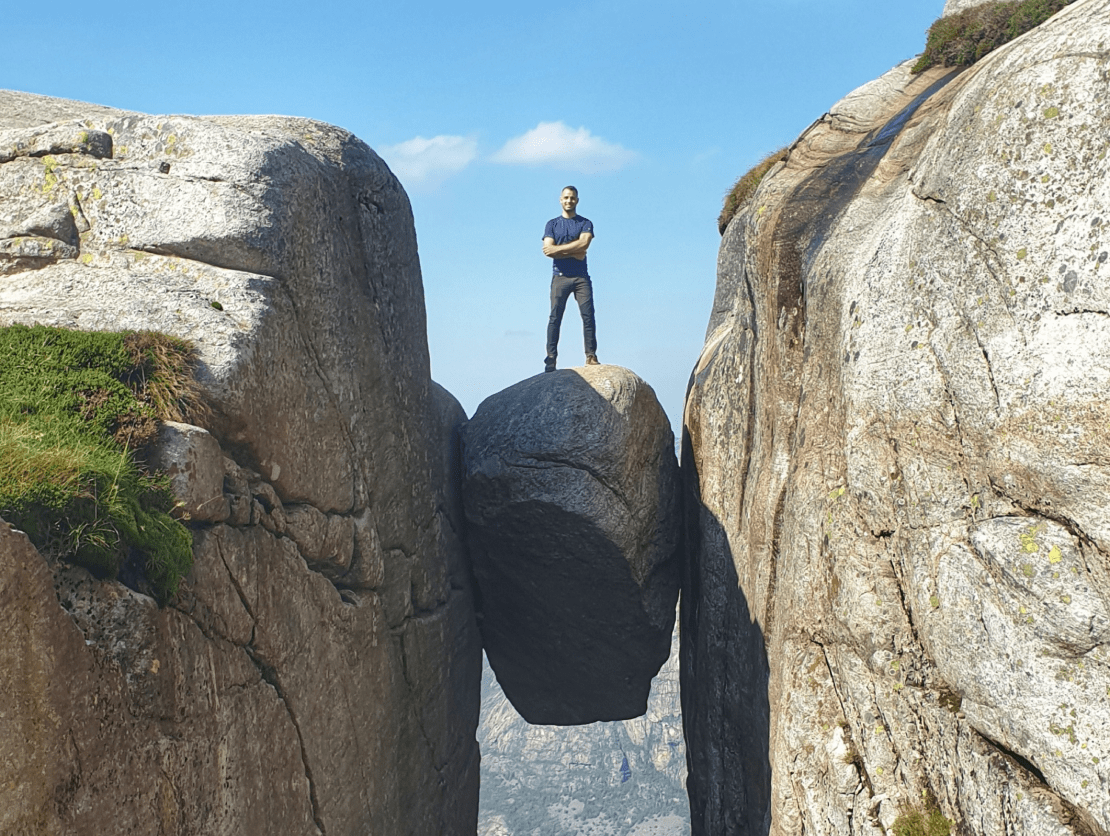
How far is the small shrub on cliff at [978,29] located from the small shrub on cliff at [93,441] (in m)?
12.9

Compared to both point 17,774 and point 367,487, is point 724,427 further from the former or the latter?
point 17,774

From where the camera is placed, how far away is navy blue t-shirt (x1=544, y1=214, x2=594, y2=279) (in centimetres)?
1800

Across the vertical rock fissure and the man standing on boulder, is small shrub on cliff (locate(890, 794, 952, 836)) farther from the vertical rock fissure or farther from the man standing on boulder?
the man standing on boulder

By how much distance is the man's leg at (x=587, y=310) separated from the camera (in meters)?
18.2

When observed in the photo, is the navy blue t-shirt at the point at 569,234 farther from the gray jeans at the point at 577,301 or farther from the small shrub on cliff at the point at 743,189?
the small shrub on cliff at the point at 743,189

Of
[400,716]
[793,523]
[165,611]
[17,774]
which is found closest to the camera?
[17,774]

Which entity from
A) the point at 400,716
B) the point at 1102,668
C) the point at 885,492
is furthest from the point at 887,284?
the point at 400,716

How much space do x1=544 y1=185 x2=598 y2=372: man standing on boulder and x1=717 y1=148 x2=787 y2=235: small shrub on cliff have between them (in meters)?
2.99

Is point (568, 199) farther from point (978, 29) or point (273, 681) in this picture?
point (273, 681)

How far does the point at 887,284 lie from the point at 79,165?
31.8 ft

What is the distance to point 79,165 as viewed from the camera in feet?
36.1

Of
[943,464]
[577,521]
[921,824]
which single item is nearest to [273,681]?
[921,824]

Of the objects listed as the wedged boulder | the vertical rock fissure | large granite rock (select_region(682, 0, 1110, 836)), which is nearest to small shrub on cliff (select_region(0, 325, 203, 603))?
the vertical rock fissure

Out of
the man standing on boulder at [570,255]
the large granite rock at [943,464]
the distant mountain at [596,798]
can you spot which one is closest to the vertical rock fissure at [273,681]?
the large granite rock at [943,464]
